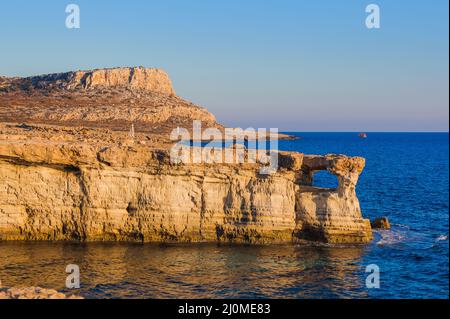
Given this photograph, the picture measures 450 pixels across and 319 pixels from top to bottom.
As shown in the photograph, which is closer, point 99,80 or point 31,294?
point 31,294

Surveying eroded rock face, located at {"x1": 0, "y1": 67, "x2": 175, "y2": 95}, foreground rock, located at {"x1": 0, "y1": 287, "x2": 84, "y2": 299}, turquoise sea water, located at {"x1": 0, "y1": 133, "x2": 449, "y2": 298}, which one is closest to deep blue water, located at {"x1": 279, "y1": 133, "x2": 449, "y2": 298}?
turquoise sea water, located at {"x1": 0, "y1": 133, "x2": 449, "y2": 298}

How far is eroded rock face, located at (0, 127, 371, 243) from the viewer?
28.3 metres

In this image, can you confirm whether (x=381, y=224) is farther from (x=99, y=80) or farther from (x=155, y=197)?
(x=99, y=80)

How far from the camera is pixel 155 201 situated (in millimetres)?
28562

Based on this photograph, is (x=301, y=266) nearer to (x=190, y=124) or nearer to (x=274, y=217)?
(x=274, y=217)

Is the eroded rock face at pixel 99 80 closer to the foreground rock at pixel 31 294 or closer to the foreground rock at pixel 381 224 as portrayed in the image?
the foreground rock at pixel 381 224

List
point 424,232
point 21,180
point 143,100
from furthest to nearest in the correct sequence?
point 143,100 < point 424,232 < point 21,180

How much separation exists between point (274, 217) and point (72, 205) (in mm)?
11626

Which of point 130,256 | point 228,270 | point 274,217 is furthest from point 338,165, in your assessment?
point 130,256

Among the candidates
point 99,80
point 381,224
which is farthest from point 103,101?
point 381,224

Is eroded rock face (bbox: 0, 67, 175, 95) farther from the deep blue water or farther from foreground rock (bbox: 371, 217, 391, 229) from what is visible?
foreground rock (bbox: 371, 217, 391, 229)

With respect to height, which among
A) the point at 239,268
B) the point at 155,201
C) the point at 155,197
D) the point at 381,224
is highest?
the point at 155,197
